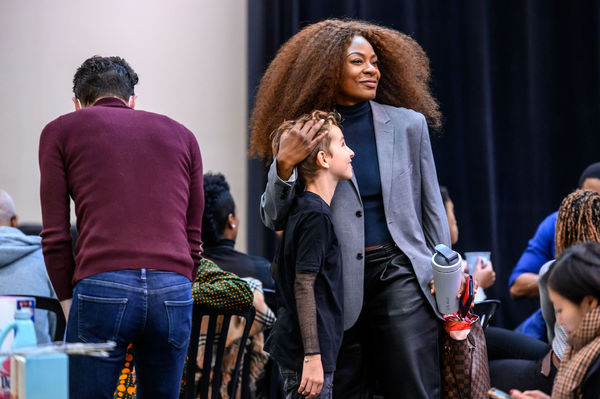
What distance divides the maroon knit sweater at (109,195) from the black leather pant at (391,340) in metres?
0.52

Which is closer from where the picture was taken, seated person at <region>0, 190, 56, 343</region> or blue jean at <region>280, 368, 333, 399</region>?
blue jean at <region>280, 368, 333, 399</region>

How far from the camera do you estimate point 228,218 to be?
134 inches

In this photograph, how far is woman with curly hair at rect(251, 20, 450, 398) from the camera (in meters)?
2.29

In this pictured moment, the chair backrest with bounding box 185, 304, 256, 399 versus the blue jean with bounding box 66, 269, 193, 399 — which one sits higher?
the blue jean with bounding box 66, 269, 193, 399

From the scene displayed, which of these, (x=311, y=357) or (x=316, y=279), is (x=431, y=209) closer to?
(x=316, y=279)

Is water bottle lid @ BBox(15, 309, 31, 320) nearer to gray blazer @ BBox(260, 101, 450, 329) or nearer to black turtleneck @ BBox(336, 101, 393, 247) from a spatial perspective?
gray blazer @ BBox(260, 101, 450, 329)

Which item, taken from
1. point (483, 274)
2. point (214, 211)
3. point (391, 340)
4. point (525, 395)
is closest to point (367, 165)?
point (391, 340)

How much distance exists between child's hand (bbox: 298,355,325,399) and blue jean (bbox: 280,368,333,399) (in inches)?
1.1

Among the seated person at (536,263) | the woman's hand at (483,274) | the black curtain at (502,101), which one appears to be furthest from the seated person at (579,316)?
the black curtain at (502,101)

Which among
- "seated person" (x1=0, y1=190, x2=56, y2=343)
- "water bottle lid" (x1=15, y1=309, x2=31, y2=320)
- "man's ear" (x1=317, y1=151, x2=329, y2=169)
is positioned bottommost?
"seated person" (x1=0, y1=190, x2=56, y2=343)

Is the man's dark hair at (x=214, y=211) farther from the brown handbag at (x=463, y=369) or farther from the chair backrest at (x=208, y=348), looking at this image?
the brown handbag at (x=463, y=369)

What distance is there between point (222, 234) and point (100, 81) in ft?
3.84

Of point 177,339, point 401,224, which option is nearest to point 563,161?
point 401,224

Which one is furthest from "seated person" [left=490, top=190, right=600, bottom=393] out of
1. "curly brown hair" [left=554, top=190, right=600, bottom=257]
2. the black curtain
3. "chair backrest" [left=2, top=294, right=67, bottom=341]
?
the black curtain
